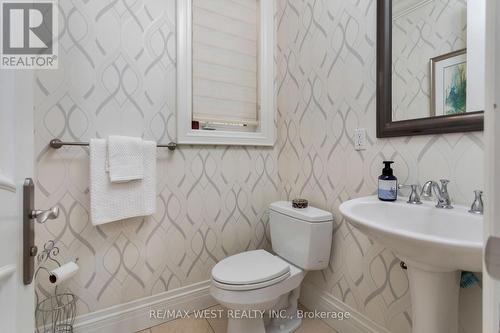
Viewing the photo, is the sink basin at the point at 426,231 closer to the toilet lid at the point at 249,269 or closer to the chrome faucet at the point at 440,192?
the chrome faucet at the point at 440,192

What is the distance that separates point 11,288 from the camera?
1.57 ft

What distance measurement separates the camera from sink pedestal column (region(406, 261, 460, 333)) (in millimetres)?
877

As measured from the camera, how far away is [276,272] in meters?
1.31

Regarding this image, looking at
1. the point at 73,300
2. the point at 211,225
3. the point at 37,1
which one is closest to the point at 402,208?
the point at 211,225

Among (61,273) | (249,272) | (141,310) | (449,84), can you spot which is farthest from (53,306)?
(449,84)

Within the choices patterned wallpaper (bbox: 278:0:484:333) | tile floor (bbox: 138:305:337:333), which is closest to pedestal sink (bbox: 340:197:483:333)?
patterned wallpaper (bbox: 278:0:484:333)

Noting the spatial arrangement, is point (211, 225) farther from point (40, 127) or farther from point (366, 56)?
point (366, 56)

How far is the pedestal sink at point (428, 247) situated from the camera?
70cm

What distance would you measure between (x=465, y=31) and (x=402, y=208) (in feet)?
2.40

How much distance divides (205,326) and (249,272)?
1.80 feet

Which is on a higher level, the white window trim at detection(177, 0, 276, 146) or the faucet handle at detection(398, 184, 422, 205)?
the white window trim at detection(177, 0, 276, 146)

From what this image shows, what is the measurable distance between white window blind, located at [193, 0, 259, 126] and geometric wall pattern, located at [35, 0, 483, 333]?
19 cm

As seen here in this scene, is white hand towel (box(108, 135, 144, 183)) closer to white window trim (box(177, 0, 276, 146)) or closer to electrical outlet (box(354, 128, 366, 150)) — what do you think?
white window trim (box(177, 0, 276, 146))

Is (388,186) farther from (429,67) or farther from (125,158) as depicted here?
(125,158)
